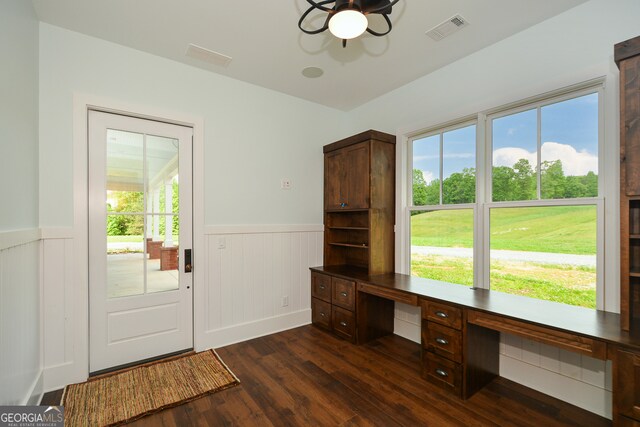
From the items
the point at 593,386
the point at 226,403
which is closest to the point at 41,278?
the point at 226,403

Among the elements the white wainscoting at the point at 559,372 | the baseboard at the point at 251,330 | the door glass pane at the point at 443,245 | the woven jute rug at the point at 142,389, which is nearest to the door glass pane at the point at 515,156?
the door glass pane at the point at 443,245

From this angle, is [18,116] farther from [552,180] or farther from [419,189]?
[552,180]

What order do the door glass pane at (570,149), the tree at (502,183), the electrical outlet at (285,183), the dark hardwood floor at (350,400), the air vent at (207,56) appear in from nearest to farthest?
the dark hardwood floor at (350,400)
the door glass pane at (570,149)
the tree at (502,183)
the air vent at (207,56)
the electrical outlet at (285,183)

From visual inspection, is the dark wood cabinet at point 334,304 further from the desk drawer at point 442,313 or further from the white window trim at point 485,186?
the desk drawer at point 442,313

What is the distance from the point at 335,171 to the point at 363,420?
8.71ft

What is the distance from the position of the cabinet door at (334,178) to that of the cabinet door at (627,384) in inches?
104

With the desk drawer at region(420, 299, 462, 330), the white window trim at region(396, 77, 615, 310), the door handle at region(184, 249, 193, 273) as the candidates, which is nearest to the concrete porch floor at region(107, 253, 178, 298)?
the door handle at region(184, 249, 193, 273)

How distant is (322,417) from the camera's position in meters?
2.04

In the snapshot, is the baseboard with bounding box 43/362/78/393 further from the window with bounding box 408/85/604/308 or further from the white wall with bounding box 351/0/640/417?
the white wall with bounding box 351/0/640/417

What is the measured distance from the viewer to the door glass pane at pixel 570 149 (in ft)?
7.17

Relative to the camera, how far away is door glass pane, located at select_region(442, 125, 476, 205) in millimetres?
2898

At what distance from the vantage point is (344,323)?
10.8ft

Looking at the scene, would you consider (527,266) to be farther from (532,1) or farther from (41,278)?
(41,278)

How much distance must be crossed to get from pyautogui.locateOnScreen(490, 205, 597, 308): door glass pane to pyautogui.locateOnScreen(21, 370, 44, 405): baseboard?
365 cm
